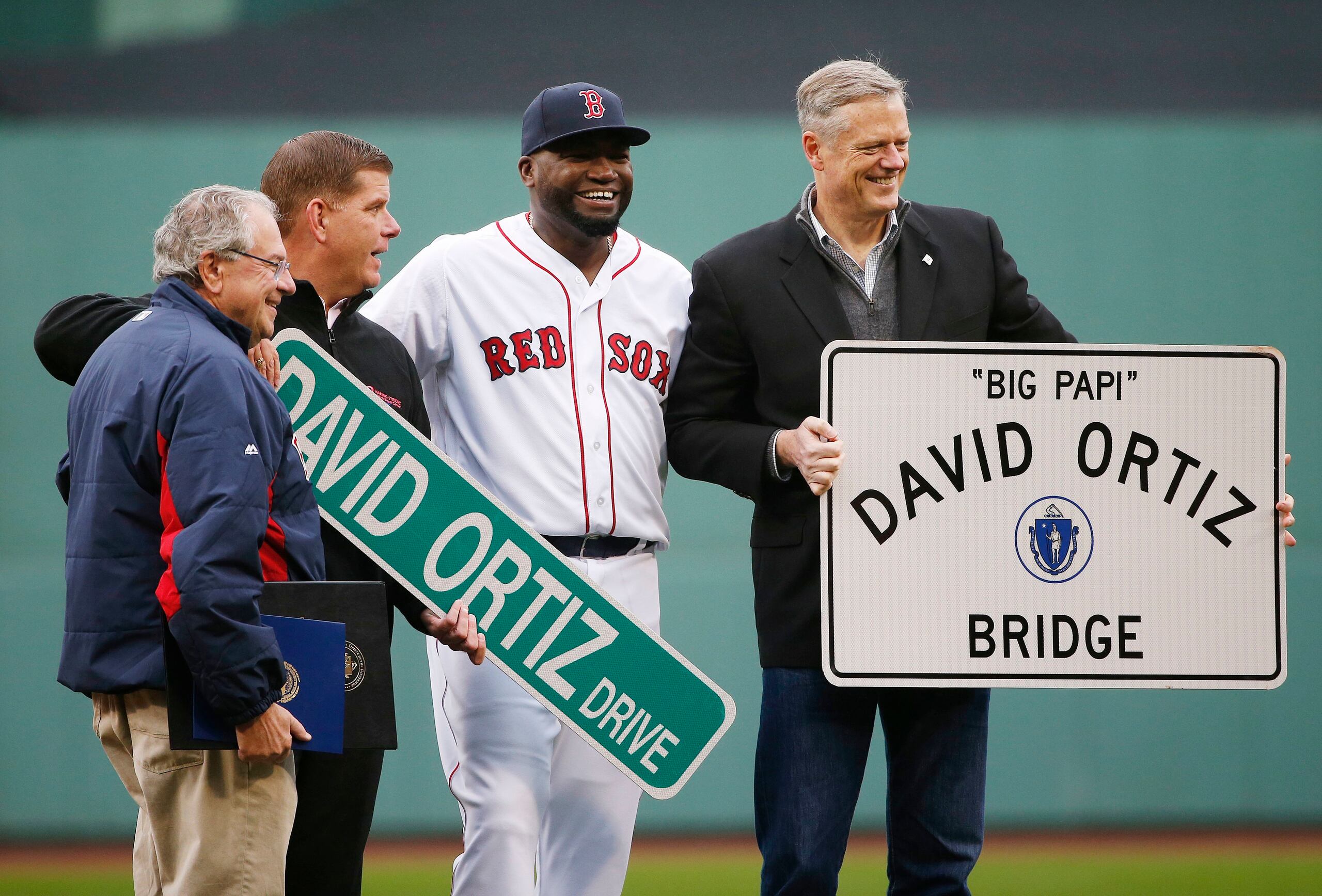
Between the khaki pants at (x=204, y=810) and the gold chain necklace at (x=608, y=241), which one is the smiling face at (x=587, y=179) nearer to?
the gold chain necklace at (x=608, y=241)

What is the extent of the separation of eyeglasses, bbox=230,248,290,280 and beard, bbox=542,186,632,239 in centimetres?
67

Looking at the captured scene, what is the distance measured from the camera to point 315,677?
2.00 m

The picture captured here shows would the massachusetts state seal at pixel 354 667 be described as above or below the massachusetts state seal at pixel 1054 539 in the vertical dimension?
below

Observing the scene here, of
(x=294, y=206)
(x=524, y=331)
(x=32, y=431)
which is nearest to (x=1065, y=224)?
(x=524, y=331)

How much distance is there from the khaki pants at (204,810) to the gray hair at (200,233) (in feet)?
2.07

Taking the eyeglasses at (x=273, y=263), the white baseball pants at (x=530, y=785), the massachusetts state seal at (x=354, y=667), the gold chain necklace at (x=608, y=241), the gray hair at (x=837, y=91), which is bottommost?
the white baseball pants at (x=530, y=785)

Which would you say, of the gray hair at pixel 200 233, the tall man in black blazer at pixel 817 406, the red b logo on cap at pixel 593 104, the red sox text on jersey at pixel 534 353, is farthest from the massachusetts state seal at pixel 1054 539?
the gray hair at pixel 200 233

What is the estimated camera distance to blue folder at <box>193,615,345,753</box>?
198 centimetres

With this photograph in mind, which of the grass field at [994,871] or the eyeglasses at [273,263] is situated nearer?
the eyeglasses at [273,263]

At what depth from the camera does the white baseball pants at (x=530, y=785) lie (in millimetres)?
2498

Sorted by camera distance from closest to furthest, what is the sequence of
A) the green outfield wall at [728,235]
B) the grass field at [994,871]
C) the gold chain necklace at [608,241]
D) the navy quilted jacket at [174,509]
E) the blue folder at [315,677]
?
1. the navy quilted jacket at [174,509]
2. the blue folder at [315,677]
3. the gold chain necklace at [608,241]
4. the grass field at [994,871]
5. the green outfield wall at [728,235]

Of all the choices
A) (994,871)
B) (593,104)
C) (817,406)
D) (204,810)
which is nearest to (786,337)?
(817,406)

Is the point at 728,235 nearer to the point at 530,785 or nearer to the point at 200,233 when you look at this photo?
the point at 530,785

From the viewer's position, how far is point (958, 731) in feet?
7.74
